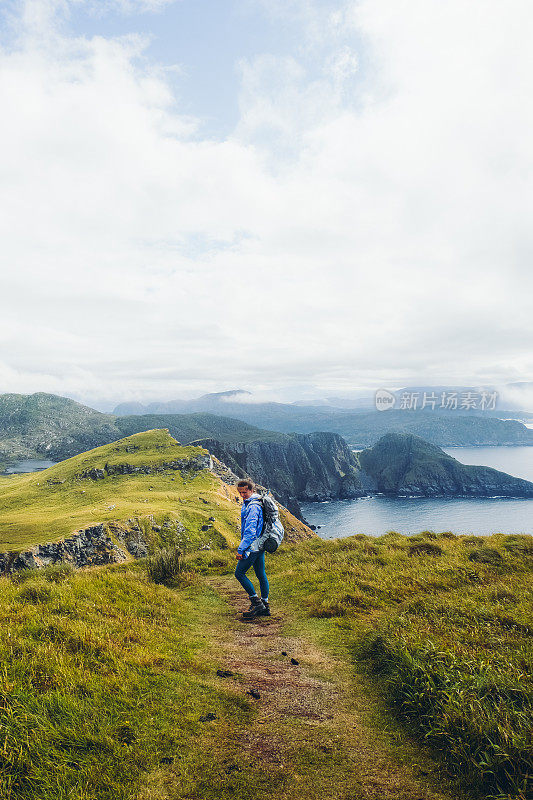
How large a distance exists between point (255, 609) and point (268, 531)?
2.28 meters

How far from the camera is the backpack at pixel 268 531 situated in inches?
405

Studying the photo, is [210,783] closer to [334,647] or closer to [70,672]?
[70,672]

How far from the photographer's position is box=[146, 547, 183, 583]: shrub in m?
14.0

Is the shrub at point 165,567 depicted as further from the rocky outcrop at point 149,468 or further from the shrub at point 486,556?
the rocky outcrop at point 149,468

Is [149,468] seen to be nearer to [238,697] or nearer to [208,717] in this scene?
[238,697]

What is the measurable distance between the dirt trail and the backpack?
2.61 meters

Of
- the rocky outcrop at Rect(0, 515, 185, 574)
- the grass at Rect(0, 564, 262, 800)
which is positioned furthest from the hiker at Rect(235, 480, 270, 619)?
the rocky outcrop at Rect(0, 515, 185, 574)

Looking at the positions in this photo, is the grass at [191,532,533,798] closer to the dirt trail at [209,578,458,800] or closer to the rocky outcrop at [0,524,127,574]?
the dirt trail at [209,578,458,800]

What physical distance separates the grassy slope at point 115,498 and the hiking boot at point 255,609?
59.7 m

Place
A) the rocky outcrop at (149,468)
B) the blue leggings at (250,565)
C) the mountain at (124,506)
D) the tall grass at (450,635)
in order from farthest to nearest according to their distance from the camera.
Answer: the rocky outcrop at (149,468) < the mountain at (124,506) < the blue leggings at (250,565) < the tall grass at (450,635)

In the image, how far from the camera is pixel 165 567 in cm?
1433

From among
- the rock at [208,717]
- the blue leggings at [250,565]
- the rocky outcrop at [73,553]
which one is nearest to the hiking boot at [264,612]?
the blue leggings at [250,565]

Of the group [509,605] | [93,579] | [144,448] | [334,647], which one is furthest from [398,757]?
[144,448]

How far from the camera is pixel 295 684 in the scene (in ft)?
21.4
